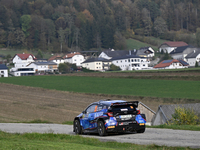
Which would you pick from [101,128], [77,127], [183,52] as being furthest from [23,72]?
[101,128]

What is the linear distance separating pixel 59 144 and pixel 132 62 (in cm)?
12962

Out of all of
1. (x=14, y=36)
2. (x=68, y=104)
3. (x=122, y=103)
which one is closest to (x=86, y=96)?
(x=68, y=104)

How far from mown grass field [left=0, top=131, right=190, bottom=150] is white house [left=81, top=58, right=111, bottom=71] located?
12965 centimetres

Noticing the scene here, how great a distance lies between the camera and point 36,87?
7025cm

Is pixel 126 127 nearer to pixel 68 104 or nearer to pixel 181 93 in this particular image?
pixel 68 104

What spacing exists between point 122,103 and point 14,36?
592ft

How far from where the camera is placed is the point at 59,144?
10977 millimetres

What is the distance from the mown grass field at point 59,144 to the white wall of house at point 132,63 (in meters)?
127

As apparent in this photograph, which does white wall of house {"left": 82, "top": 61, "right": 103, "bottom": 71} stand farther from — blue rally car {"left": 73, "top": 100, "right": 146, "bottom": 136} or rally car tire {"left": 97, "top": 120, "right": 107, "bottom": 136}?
rally car tire {"left": 97, "top": 120, "right": 107, "bottom": 136}

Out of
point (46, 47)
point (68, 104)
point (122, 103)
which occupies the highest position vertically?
point (46, 47)

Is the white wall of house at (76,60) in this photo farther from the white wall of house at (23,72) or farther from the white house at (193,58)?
the white house at (193,58)

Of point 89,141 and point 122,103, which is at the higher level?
point 122,103

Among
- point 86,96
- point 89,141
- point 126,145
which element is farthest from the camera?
point 86,96

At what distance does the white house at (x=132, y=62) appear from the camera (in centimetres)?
13950
